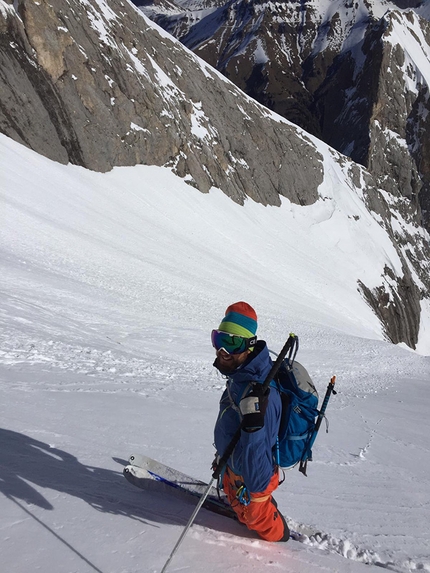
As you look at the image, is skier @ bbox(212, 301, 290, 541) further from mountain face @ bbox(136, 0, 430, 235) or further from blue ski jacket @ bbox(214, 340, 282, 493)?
mountain face @ bbox(136, 0, 430, 235)

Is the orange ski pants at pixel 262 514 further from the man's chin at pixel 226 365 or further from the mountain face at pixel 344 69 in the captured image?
the mountain face at pixel 344 69

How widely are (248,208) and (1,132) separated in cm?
2148

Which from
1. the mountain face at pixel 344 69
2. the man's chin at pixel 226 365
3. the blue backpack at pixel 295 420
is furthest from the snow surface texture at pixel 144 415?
the mountain face at pixel 344 69

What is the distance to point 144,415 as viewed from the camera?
16.6 feet

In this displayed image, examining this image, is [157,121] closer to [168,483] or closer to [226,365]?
[168,483]

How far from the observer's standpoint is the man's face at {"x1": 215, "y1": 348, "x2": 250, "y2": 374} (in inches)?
112

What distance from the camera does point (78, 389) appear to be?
545 cm

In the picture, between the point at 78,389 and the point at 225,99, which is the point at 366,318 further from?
the point at 78,389

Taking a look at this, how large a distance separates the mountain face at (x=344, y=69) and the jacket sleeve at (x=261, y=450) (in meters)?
69.3

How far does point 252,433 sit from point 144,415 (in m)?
2.64

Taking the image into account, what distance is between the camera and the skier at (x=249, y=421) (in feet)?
8.82

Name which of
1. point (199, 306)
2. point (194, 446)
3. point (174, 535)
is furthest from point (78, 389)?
point (199, 306)

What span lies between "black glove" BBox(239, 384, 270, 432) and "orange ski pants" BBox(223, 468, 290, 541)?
22.1 inches

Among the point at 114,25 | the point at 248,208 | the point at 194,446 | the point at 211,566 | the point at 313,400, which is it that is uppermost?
the point at 114,25
